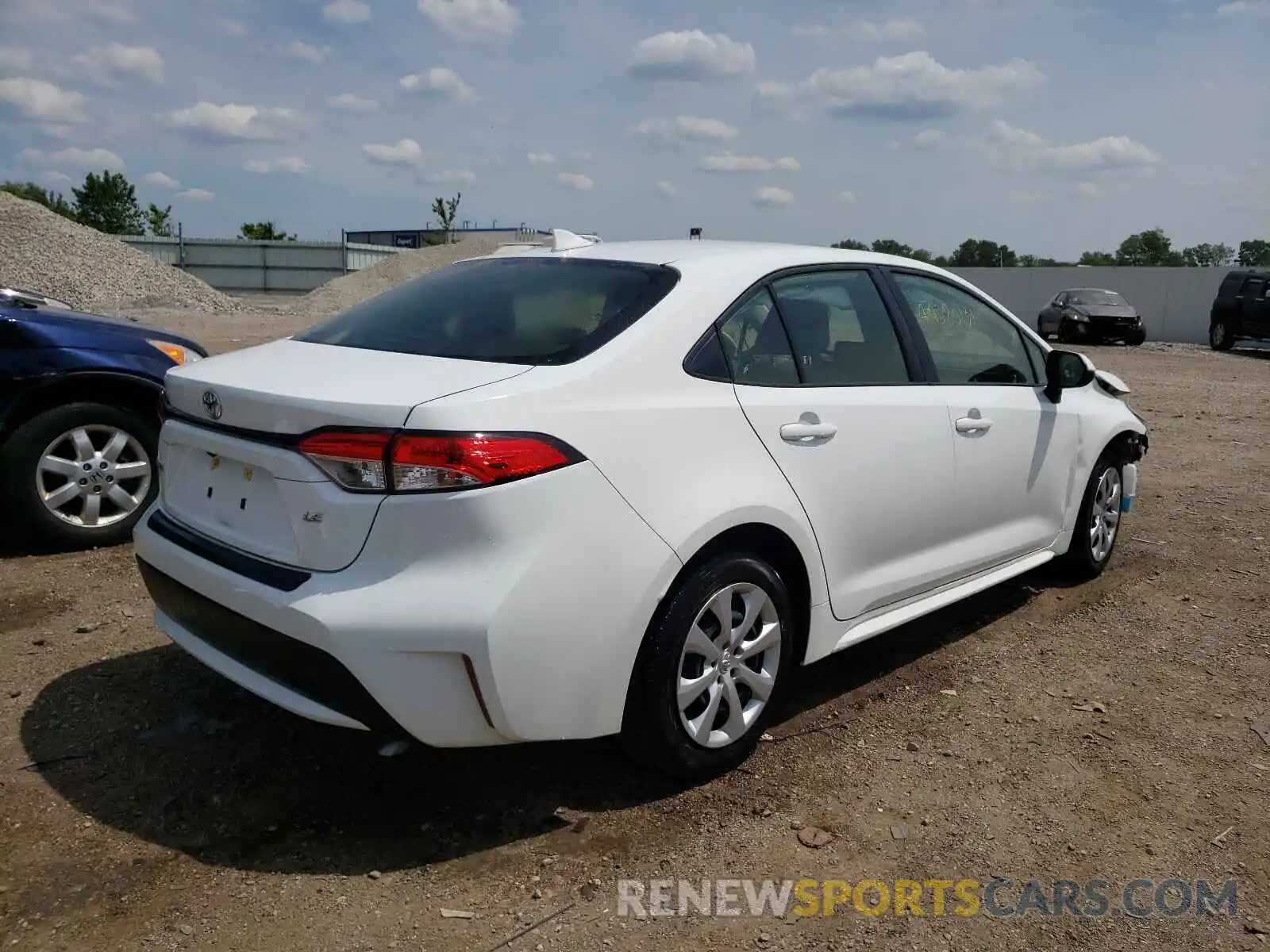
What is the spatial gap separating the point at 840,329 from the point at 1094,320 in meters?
24.1

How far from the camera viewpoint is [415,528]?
2.72m

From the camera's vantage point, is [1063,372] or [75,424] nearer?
[1063,372]

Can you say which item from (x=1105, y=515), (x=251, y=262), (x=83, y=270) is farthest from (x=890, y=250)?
(x=251, y=262)

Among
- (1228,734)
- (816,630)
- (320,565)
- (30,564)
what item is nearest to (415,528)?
(320,565)

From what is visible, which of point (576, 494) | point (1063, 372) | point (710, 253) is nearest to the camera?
point (576, 494)

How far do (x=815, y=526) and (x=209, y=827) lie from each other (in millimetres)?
2035

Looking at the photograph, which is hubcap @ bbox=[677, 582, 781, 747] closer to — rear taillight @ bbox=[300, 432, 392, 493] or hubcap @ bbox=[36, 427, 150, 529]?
rear taillight @ bbox=[300, 432, 392, 493]

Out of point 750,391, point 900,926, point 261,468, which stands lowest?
point 900,926

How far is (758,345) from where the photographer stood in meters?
3.57

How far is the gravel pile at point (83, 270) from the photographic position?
97.5 feet

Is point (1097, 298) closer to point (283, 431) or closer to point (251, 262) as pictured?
point (283, 431)

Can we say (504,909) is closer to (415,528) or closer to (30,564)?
(415,528)

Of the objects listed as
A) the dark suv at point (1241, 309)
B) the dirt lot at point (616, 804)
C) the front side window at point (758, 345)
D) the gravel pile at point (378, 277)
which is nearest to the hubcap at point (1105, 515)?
the dirt lot at point (616, 804)

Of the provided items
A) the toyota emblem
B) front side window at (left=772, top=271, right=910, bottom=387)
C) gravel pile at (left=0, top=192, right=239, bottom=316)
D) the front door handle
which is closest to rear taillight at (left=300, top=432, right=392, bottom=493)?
the toyota emblem
